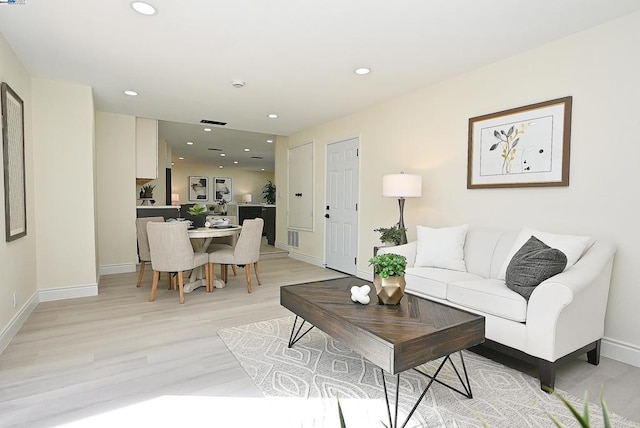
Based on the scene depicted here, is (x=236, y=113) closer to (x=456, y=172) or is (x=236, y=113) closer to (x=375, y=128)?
(x=375, y=128)

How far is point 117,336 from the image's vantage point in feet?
9.50

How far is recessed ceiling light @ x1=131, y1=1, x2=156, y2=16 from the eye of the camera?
2.35 m

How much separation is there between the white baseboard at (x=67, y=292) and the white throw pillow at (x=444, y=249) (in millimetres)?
3714

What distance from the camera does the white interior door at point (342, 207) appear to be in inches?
206

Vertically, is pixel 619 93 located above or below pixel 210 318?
above

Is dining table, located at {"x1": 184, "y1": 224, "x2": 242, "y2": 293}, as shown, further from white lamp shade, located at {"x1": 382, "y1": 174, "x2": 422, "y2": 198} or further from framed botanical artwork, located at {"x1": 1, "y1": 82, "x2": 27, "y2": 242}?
white lamp shade, located at {"x1": 382, "y1": 174, "x2": 422, "y2": 198}

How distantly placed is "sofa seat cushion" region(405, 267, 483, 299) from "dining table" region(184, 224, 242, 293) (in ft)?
7.47

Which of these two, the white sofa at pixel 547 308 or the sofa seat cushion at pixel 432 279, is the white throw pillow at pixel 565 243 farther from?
the sofa seat cushion at pixel 432 279

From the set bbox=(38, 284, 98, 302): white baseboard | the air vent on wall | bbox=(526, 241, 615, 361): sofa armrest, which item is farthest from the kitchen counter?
bbox=(526, 241, 615, 361): sofa armrest

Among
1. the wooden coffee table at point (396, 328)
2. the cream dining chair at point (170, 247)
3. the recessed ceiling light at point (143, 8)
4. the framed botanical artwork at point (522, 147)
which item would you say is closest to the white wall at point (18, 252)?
the cream dining chair at point (170, 247)

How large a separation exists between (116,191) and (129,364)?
12.1 feet

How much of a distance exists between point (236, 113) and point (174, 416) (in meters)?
4.23

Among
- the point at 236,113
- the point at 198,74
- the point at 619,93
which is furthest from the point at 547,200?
the point at 236,113

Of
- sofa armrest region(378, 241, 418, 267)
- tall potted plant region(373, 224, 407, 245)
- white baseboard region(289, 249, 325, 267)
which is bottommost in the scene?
white baseboard region(289, 249, 325, 267)
